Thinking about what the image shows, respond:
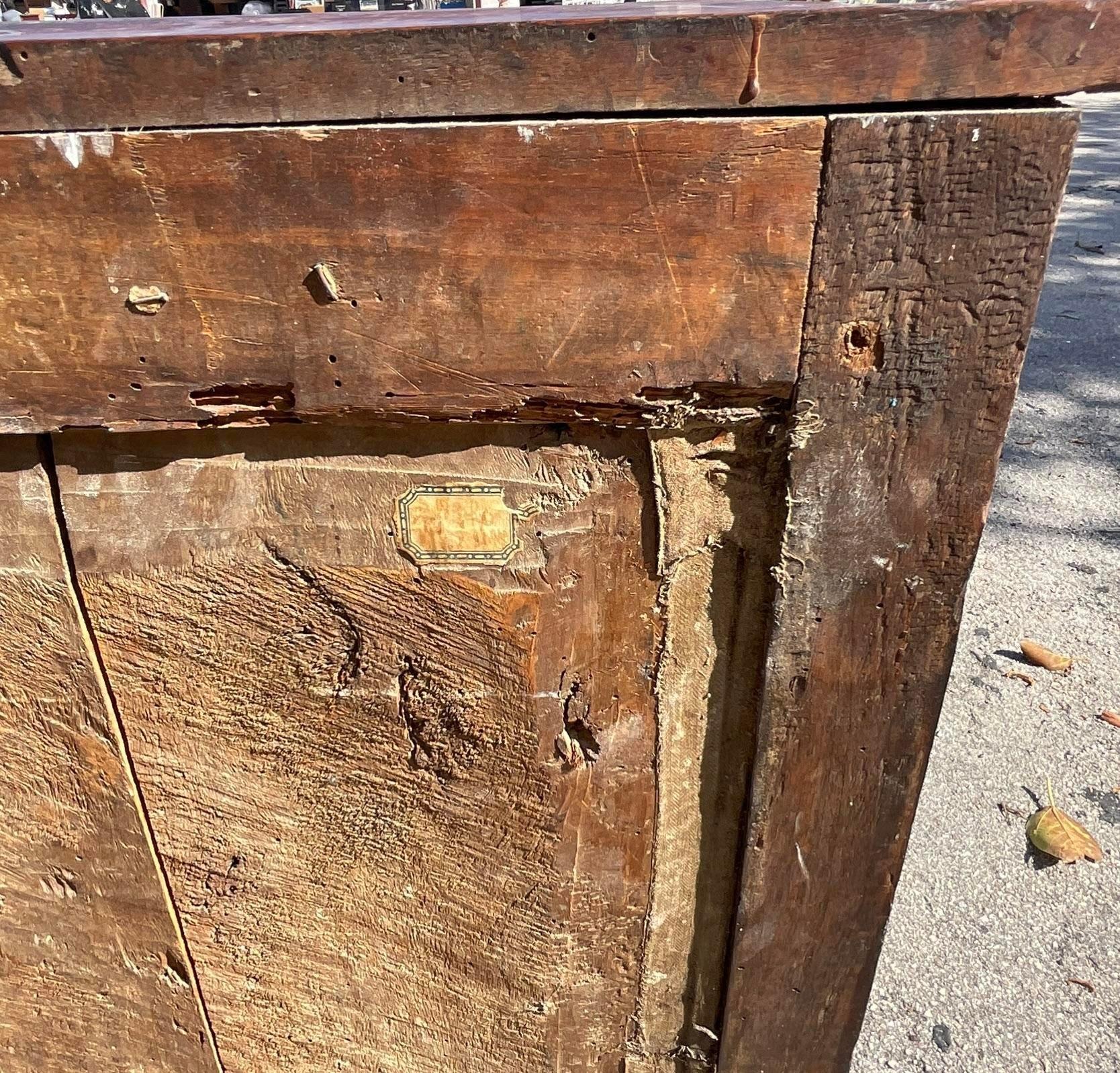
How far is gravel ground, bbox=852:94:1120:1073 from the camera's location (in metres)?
1.73

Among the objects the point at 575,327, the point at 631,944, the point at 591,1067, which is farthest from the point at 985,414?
the point at 591,1067

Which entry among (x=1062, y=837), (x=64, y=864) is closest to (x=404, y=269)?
(x=64, y=864)

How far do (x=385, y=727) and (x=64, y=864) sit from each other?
0.49 metres

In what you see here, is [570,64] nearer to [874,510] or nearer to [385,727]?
[874,510]

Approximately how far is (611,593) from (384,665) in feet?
0.90

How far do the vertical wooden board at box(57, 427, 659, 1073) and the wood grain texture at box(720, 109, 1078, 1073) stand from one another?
0.56ft

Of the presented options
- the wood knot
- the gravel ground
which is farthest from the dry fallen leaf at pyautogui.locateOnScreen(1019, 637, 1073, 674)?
the wood knot

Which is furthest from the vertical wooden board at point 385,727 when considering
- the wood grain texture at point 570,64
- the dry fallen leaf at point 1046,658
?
the dry fallen leaf at point 1046,658

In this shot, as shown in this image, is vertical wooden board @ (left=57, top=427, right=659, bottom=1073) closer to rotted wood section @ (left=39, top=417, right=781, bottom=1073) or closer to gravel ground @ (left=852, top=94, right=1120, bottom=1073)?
rotted wood section @ (left=39, top=417, right=781, bottom=1073)

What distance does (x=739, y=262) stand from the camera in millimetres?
800

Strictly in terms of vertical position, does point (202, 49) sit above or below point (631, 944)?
above

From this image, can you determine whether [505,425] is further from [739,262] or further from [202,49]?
[202,49]

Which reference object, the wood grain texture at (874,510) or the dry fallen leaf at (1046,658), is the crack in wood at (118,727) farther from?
the dry fallen leaf at (1046,658)

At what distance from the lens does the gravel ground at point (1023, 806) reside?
1.73 meters
